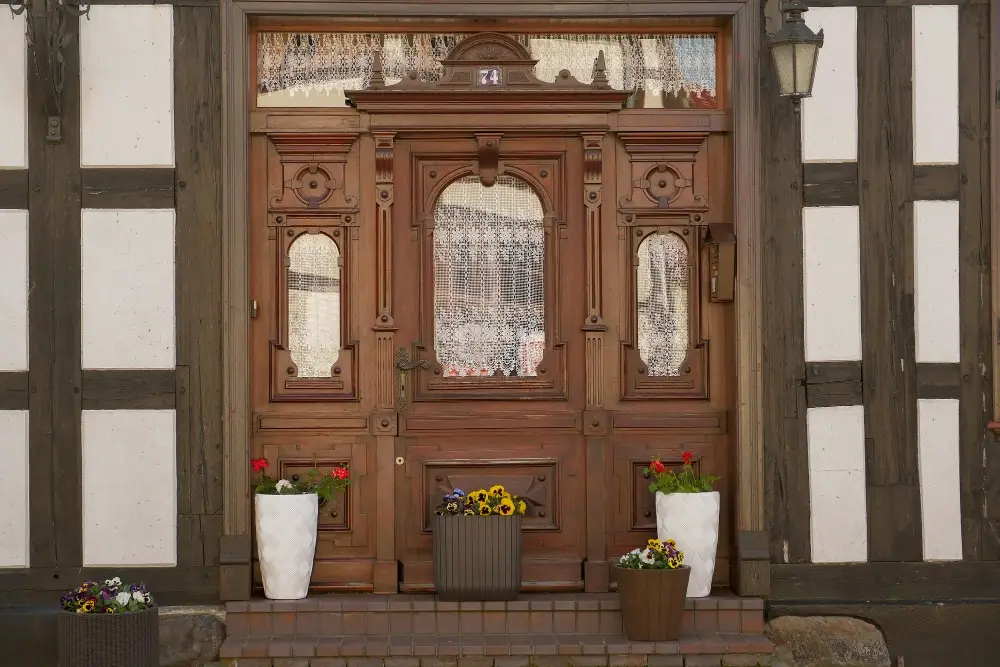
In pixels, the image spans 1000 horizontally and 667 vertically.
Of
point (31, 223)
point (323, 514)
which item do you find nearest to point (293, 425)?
point (323, 514)

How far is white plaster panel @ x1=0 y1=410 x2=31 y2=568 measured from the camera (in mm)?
6434

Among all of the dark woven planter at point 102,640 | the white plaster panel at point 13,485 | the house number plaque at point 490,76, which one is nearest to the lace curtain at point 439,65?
the house number plaque at point 490,76

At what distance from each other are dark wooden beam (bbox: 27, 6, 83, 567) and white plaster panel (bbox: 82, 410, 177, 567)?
0.06 meters

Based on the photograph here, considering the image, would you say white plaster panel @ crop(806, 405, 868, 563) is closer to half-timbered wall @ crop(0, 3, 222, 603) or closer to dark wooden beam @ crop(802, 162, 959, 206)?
dark wooden beam @ crop(802, 162, 959, 206)

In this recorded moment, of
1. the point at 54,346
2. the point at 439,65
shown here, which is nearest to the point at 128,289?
the point at 54,346

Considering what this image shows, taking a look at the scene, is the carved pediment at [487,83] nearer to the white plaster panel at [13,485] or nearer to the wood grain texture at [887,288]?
the wood grain texture at [887,288]

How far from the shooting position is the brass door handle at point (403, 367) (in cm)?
667

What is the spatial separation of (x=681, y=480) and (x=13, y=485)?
3254mm

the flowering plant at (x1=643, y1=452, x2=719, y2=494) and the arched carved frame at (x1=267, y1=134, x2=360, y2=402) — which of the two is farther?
the arched carved frame at (x1=267, y1=134, x2=360, y2=402)

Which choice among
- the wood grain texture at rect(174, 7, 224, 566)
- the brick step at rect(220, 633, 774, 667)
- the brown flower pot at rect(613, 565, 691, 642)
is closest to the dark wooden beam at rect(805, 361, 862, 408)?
the brown flower pot at rect(613, 565, 691, 642)

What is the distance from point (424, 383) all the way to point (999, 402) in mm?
2852

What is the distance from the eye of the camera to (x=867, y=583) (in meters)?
6.59

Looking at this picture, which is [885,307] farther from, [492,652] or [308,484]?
[308,484]

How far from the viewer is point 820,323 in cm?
660
